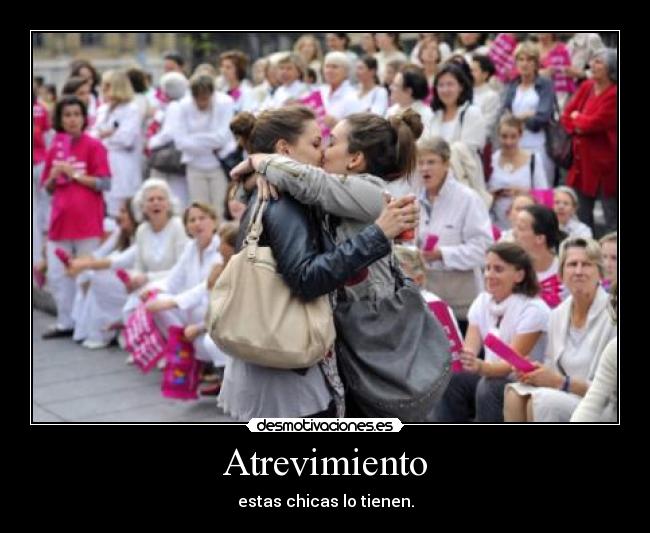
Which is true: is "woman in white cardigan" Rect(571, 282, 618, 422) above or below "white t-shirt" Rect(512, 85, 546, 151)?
below

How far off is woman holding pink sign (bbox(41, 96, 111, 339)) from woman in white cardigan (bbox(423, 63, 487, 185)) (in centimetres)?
265

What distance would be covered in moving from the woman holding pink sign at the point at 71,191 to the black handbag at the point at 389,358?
5.84 meters

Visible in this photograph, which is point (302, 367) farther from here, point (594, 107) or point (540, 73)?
point (540, 73)

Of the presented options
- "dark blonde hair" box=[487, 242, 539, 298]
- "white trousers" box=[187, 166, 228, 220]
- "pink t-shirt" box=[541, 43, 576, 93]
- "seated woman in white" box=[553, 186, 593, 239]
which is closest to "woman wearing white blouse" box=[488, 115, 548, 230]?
"seated woman in white" box=[553, 186, 593, 239]

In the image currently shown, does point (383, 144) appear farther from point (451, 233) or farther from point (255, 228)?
point (451, 233)

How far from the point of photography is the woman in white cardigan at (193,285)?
7613 mm

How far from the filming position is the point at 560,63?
989cm

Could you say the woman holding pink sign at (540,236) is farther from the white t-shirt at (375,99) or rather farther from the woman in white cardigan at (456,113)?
the white t-shirt at (375,99)

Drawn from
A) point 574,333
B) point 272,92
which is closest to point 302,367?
point 574,333

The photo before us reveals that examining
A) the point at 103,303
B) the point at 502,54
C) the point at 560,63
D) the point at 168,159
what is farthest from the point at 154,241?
the point at 560,63

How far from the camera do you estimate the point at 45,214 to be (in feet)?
34.9

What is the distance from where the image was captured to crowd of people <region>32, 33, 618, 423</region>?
148 inches

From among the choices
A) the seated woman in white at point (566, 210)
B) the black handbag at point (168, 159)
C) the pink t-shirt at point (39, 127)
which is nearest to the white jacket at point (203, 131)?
the black handbag at point (168, 159)

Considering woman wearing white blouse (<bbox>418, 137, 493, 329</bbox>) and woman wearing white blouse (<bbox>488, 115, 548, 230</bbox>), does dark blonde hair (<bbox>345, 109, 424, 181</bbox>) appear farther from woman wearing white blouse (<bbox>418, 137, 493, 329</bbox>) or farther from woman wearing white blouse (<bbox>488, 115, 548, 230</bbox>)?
woman wearing white blouse (<bbox>488, 115, 548, 230</bbox>)
